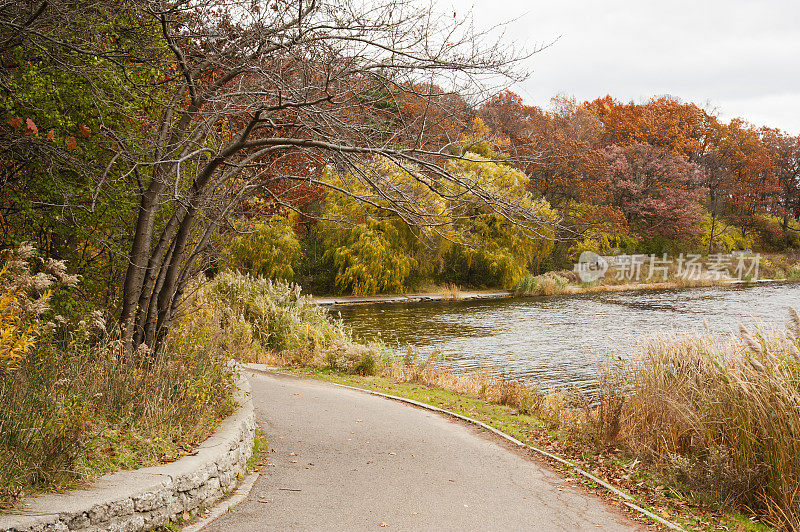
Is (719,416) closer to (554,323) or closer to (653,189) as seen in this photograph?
(554,323)

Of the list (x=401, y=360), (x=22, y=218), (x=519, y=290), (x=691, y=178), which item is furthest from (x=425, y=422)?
(x=691, y=178)

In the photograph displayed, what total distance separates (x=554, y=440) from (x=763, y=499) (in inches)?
117

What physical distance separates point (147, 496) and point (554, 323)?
19.9 metres

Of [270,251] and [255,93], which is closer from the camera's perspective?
[255,93]

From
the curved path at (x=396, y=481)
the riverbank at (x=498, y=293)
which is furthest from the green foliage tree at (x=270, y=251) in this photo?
the curved path at (x=396, y=481)

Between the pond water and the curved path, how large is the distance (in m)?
5.23

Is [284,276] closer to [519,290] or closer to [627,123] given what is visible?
[519,290]

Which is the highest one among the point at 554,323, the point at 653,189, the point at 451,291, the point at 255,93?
the point at 653,189

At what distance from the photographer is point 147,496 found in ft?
14.0

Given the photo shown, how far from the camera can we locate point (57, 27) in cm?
595

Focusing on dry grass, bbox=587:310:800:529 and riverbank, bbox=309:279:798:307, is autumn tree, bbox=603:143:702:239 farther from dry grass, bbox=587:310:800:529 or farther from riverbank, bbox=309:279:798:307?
dry grass, bbox=587:310:800:529

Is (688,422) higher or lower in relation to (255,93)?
lower

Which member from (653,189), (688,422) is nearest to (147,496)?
(688,422)

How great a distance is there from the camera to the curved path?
16.8 feet
